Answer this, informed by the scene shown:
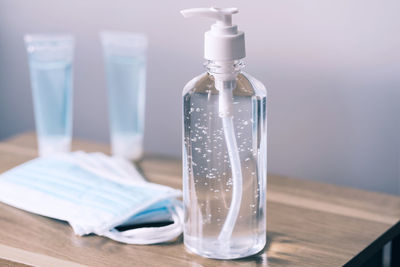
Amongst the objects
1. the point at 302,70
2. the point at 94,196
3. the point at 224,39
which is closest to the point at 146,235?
the point at 94,196

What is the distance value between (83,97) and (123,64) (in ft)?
0.74

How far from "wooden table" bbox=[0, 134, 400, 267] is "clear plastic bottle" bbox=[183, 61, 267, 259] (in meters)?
0.02

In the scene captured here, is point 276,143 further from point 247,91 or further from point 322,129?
point 247,91

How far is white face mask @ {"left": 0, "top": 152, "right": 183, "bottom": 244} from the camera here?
2.30 ft

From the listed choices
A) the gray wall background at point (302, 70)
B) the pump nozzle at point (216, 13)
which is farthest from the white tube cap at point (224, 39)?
the gray wall background at point (302, 70)

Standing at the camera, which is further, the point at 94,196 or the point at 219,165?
the point at 94,196

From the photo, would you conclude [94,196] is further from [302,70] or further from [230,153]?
[302,70]

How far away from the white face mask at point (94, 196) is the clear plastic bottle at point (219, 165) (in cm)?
5

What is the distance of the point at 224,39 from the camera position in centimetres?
60

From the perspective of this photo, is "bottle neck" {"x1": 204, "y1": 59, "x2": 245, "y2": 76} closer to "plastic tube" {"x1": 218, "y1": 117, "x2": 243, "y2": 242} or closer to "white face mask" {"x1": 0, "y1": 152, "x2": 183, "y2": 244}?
"plastic tube" {"x1": 218, "y1": 117, "x2": 243, "y2": 242}

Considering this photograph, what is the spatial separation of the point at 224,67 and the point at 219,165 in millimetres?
98

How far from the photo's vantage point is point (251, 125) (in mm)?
651

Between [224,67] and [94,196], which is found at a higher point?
[224,67]

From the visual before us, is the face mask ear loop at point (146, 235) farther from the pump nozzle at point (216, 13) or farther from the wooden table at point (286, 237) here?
the pump nozzle at point (216, 13)
